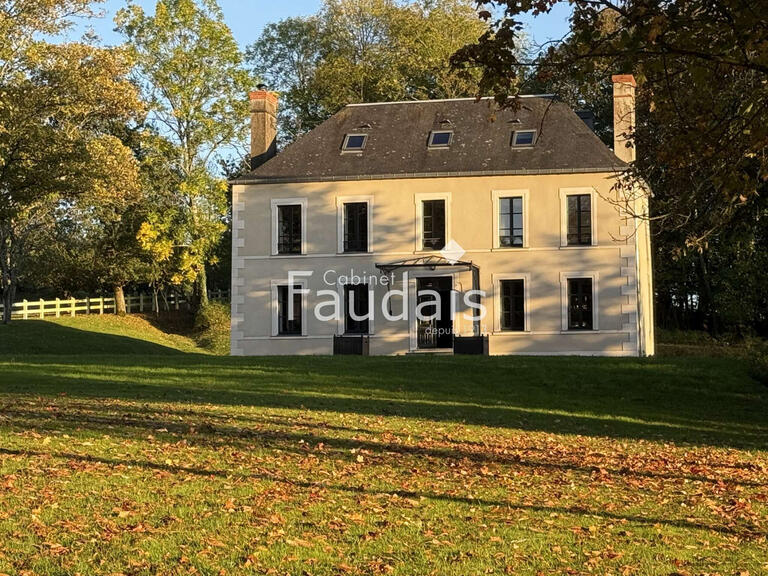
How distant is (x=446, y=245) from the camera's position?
30.4 metres

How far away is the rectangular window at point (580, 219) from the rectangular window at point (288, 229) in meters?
8.59

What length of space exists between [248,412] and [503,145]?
18.2 metres

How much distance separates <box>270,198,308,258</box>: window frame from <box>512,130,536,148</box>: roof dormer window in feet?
22.8

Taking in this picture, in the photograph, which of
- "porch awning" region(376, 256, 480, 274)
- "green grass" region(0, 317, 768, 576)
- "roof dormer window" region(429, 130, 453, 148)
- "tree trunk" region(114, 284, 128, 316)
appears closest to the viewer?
"green grass" region(0, 317, 768, 576)

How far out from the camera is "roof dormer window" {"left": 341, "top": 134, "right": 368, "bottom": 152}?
31.8 meters

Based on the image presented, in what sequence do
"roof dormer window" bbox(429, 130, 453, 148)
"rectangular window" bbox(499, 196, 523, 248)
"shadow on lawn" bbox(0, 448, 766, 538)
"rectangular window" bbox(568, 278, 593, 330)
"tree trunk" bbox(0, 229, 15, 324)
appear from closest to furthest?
"shadow on lawn" bbox(0, 448, 766, 538) < "rectangular window" bbox(568, 278, 593, 330) < "rectangular window" bbox(499, 196, 523, 248) < "roof dormer window" bbox(429, 130, 453, 148) < "tree trunk" bbox(0, 229, 15, 324)

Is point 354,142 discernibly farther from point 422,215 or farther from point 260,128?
point 422,215

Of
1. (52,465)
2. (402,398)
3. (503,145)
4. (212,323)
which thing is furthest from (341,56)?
(52,465)

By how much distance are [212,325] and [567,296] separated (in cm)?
2055

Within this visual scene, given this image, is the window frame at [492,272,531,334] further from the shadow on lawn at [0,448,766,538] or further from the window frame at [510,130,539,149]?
the shadow on lawn at [0,448,766,538]

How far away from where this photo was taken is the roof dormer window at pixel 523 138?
100ft

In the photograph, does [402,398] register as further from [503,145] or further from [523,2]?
[503,145]

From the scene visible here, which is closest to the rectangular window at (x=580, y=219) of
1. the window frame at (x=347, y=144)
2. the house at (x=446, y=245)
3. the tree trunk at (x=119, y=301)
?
the house at (x=446, y=245)

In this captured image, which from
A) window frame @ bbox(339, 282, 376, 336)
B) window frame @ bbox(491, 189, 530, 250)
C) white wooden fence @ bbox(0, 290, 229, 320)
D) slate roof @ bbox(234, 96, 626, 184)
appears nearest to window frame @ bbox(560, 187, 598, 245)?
slate roof @ bbox(234, 96, 626, 184)
